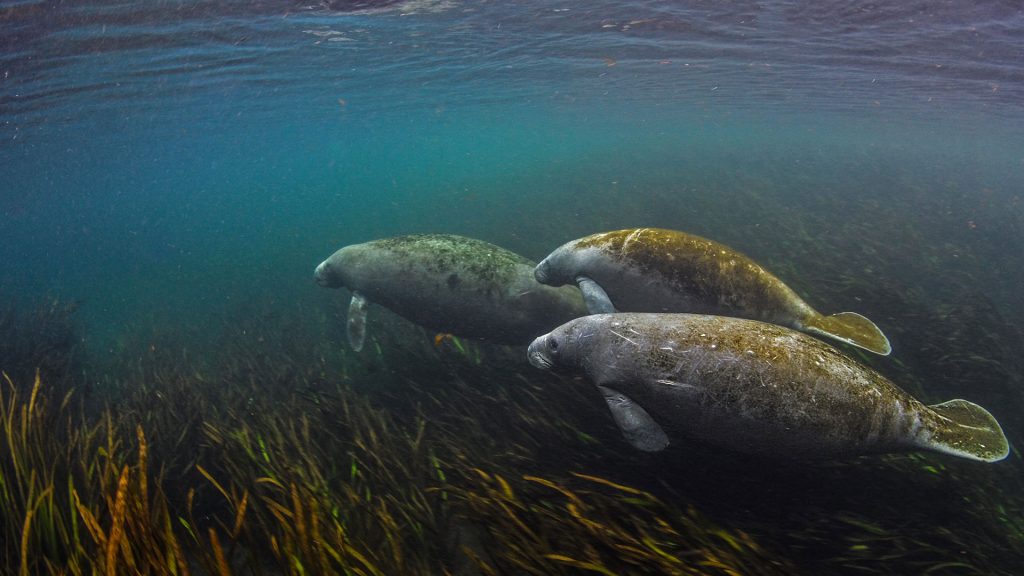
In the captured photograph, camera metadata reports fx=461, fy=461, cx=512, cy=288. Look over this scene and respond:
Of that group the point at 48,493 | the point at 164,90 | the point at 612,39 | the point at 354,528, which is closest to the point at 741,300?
Result: the point at 354,528

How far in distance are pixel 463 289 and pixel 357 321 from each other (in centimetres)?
229

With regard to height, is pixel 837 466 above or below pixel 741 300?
below

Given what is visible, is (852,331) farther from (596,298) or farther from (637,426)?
(596,298)

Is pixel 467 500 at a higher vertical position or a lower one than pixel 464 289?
lower

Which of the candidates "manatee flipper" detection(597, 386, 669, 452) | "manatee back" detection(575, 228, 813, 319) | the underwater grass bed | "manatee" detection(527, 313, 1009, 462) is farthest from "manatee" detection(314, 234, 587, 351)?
"manatee" detection(527, 313, 1009, 462)

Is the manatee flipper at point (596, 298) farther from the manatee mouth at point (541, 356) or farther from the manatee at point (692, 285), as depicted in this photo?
the manatee mouth at point (541, 356)

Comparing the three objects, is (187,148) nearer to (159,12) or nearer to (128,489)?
(159,12)

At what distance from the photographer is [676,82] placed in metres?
26.4

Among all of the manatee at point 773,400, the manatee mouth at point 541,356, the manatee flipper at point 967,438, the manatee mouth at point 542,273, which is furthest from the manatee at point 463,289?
the manatee flipper at point 967,438

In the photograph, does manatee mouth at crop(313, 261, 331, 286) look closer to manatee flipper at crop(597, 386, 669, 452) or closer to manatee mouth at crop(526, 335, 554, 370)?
manatee mouth at crop(526, 335, 554, 370)

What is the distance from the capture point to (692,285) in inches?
170

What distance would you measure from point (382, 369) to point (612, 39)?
14.6 meters

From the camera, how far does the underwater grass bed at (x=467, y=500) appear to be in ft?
9.05

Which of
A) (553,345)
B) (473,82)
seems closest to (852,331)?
(553,345)
